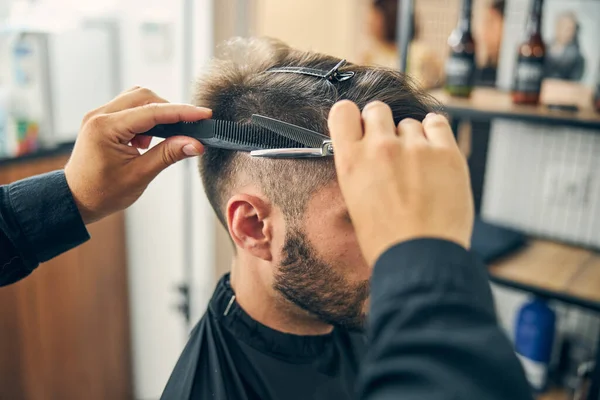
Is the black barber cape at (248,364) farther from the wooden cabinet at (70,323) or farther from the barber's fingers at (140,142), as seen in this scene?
the wooden cabinet at (70,323)

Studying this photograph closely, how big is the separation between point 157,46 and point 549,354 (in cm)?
193

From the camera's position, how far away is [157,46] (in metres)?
2.21

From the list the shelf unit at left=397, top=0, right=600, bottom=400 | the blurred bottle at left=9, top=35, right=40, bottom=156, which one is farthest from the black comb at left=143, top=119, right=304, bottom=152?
the blurred bottle at left=9, top=35, right=40, bottom=156

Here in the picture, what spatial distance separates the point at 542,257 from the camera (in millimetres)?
1878

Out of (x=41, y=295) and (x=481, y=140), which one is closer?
(x=41, y=295)

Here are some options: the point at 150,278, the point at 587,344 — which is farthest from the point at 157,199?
the point at 587,344

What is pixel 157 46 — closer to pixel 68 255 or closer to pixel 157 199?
pixel 157 199

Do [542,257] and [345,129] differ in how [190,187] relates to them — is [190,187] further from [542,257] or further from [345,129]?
[345,129]

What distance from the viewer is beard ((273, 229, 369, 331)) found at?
103cm

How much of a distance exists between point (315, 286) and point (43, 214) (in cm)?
53

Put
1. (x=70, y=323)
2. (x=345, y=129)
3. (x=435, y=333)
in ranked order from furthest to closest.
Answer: (x=70, y=323) < (x=345, y=129) < (x=435, y=333)

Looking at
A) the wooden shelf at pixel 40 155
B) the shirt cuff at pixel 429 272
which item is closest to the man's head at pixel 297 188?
the shirt cuff at pixel 429 272

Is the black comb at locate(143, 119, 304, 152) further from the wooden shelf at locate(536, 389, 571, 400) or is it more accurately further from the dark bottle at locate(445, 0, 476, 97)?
the wooden shelf at locate(536, 389, 571, 400)

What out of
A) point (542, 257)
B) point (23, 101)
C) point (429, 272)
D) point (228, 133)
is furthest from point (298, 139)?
point (23, 101)
